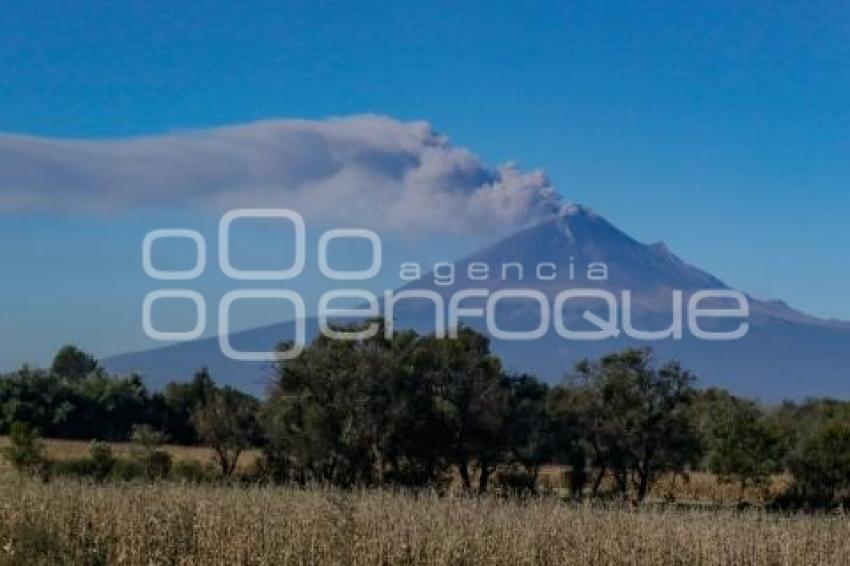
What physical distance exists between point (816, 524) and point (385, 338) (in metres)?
22.5

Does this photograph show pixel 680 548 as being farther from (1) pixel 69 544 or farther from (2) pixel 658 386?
(2) pixel 658 386

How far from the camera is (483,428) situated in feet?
138

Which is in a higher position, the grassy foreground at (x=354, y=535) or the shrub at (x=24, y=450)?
the shrub at (x=24, y=450)

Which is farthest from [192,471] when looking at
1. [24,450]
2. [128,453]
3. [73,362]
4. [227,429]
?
[73,362]

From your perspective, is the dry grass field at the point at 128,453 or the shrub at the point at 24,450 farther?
the dry grass field at the point at 128,453

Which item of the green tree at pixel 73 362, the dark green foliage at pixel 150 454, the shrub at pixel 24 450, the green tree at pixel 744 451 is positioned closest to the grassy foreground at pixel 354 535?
the shrub at pixel 24 450

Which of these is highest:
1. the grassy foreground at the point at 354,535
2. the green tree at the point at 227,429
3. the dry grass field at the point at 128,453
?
the green tree at the point at 227,429

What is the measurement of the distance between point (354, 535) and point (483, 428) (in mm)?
23634

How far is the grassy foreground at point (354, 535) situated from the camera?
18344 mm

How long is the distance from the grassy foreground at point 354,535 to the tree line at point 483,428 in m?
14.9

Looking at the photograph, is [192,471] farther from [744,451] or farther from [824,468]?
[824,468]

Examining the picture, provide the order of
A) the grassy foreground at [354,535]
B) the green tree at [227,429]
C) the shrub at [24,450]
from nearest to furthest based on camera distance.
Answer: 1. the grassy foreground at [354,535]
2. the shrub at [24,450]
3. the green tree at [227,429]

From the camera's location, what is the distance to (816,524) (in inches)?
918

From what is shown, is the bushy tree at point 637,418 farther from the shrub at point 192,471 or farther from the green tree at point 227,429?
the shrub at point 192,471
